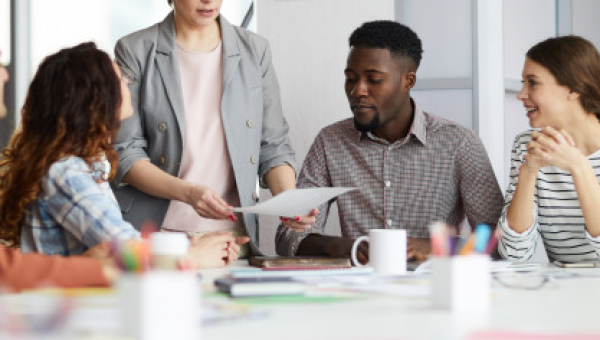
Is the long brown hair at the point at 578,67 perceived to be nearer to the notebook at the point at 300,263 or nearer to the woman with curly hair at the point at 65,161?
the notebook at the point at 300,263

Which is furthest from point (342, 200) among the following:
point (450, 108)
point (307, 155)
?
point (450, 108)

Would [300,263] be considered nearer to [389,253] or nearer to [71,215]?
[389,253]

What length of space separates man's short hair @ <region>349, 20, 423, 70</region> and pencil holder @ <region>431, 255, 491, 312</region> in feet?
5.06

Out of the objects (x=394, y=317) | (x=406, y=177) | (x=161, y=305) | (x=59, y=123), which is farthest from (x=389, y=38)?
(x=161, y=305)

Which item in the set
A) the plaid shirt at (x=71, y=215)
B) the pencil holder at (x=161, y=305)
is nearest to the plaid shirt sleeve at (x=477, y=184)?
the plaid shirt at (x=71, y=215)

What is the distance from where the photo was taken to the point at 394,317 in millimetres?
1119

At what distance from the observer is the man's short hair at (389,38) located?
2.65 meters

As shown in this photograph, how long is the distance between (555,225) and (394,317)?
1.29 m

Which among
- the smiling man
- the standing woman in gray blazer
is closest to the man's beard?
the smiling man

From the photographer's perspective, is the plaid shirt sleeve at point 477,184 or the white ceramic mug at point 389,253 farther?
the plaid shirt sleeve at point 477,184

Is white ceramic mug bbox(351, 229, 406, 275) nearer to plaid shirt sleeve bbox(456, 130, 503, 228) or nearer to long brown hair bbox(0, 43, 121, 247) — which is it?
long brown hair bbox(0, 43, 121, 247)

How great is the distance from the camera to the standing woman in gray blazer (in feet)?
7.71

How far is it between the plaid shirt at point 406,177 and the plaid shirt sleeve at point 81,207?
2.97 ft

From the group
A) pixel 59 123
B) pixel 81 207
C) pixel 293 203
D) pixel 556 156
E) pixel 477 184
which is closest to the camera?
pixel 81 207
